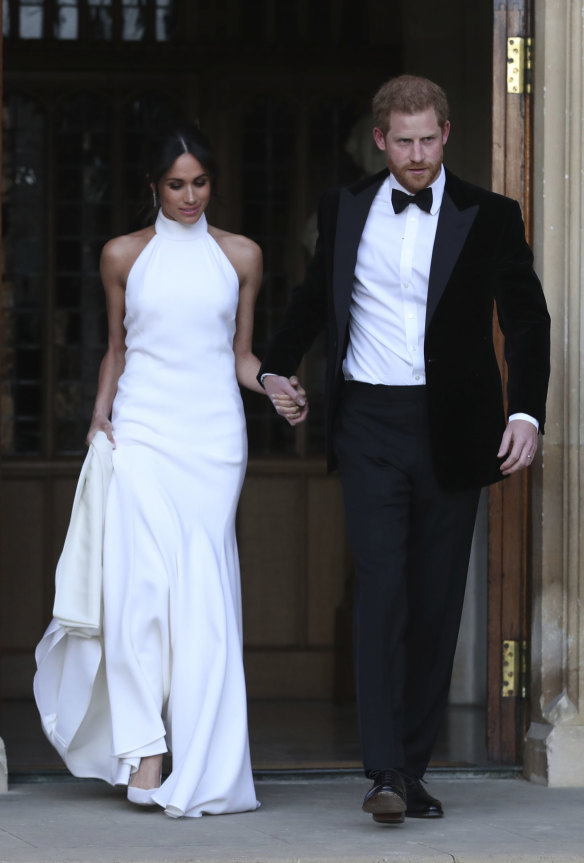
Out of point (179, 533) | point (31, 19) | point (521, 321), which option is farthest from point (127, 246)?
point (31, 19)

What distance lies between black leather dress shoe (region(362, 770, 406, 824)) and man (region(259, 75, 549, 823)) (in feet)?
0.04

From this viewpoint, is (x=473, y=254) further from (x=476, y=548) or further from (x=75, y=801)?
(x=476, y=548)

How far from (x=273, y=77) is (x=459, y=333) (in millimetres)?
3716

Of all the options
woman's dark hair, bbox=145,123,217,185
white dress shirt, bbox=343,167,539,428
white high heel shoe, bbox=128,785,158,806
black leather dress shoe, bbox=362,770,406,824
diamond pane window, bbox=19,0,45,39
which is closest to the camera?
black leather dress shoe, bbox=362,770,406,824

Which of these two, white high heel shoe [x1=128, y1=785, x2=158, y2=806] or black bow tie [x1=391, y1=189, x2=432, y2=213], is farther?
white high heel shoe [x1=128, y1=785, x2=158, y2=806]

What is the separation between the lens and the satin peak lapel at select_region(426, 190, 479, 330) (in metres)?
5.11

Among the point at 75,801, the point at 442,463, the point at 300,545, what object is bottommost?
the point at 75,801

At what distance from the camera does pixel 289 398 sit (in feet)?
16.6

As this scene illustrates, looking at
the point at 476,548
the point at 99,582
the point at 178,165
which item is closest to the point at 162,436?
the point at 99,582

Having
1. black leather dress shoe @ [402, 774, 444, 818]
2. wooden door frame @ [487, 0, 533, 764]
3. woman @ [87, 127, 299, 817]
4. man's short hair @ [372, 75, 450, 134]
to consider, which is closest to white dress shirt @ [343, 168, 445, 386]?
man's short hair @ [372, 75, 450, 134]

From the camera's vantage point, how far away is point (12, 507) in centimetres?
847

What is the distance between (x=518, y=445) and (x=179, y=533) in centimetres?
115

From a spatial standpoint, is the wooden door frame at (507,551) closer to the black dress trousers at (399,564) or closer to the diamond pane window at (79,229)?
the black dress trousers at (399,564)

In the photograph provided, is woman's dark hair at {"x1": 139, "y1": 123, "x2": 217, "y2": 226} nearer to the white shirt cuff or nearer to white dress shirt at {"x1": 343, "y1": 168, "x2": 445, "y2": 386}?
white dress shirt at {"x1": 343, "y1": 168, "x2": 445, "y2": 386}
